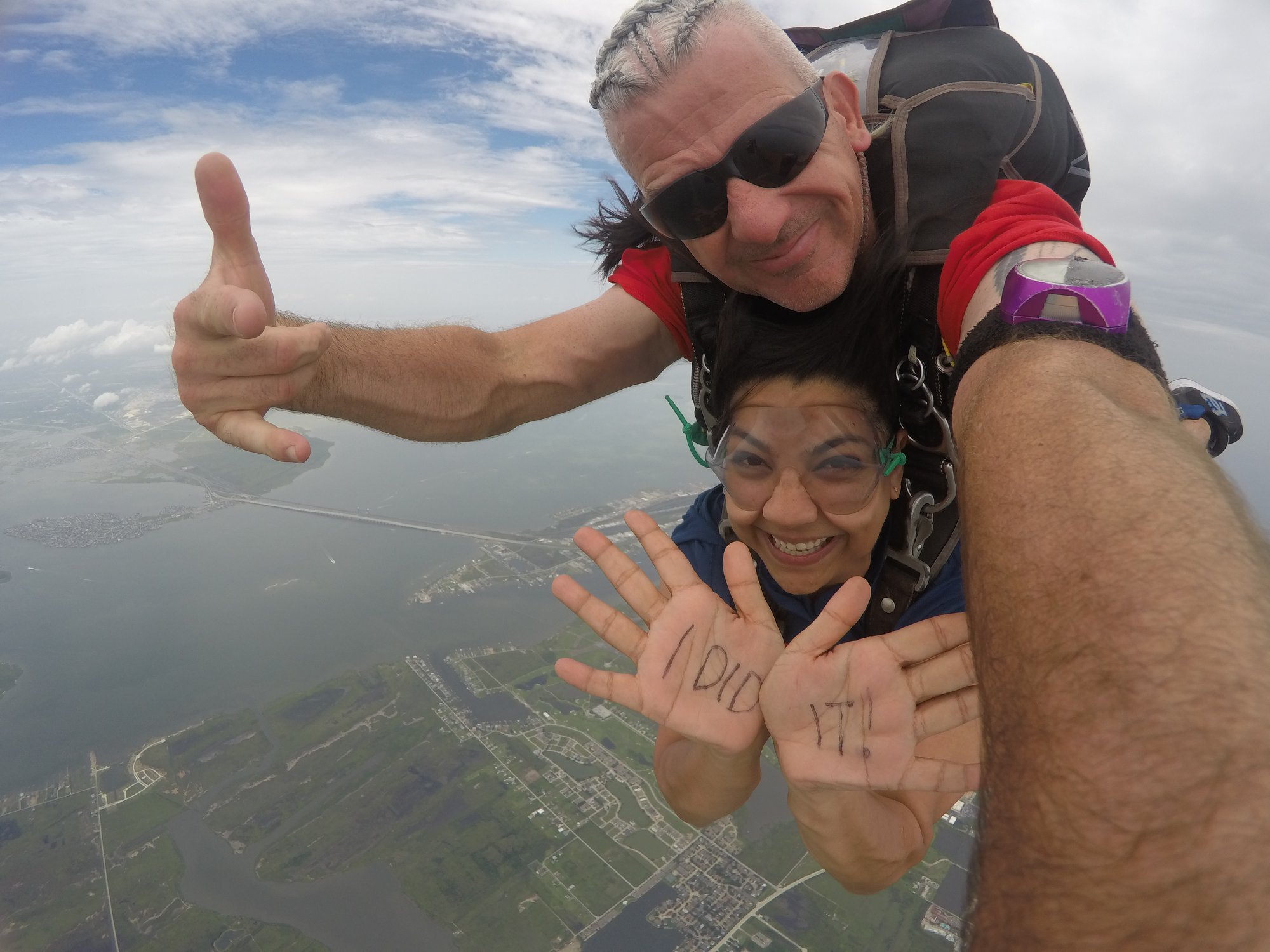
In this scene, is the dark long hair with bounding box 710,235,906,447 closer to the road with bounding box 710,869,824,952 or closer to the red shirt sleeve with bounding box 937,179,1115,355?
the red shirt sleeve with bounding box 937,179,1115,355

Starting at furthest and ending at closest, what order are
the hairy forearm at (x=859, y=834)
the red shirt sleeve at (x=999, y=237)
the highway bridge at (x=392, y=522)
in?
the highway bridge at (x=392, y=522)
the hairy forearm at (x=859, y=834)
the red shirt sleeve at (x=999, y=237)

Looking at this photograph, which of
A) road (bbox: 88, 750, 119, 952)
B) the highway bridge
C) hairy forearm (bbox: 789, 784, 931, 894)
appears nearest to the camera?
A: hairy forearm (bbox: 789, 784, 931, 894)

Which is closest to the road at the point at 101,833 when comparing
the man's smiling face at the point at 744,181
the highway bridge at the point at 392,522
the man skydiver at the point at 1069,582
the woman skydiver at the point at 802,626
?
the highway bridge at the point at 392,522

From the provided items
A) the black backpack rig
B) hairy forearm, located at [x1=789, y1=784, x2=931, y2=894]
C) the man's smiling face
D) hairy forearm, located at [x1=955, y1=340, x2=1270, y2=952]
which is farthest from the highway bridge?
hairy forearm, located at [x1=955, y1=340, x2=1270, y2=952]

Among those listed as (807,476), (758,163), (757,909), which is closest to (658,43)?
(758,163)

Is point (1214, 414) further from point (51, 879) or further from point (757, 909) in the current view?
point (51, 879)

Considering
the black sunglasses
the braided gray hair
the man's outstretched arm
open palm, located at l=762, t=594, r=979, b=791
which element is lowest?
open palm, located at l=762, t=594, r=979, b=791

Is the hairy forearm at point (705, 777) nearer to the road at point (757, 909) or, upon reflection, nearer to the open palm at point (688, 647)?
the open palm at point (688, 647)
